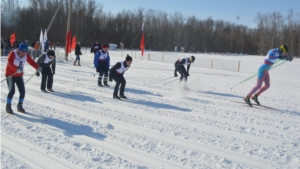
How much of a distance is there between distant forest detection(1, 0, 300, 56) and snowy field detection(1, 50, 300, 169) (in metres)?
56.0

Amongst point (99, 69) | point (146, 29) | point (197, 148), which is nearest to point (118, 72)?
point (99, 69)

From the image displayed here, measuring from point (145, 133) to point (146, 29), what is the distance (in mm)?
84381

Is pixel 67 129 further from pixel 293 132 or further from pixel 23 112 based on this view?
pixel 293 132

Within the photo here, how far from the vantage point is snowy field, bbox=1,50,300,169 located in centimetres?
429

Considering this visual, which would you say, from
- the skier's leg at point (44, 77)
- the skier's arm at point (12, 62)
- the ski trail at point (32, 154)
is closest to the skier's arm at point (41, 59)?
the skier's leg at point (44, 77)

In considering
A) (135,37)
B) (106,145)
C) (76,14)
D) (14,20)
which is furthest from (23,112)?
(135,37)

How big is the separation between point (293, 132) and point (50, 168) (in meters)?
5.19

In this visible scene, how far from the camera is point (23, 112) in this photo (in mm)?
6457

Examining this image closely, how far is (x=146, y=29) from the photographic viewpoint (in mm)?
87750

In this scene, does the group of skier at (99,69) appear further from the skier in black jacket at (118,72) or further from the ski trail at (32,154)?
the ski trail at (32,154)

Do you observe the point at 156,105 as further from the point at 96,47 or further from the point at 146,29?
the point at 146,29

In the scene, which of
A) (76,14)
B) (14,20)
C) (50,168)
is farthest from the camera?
(76,14)

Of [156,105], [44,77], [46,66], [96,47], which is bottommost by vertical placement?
[156,105]

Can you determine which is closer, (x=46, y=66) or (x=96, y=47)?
(x=46, y=66)
